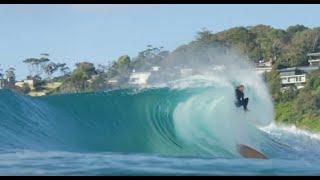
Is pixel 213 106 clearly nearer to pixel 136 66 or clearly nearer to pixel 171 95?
pixel 171 95

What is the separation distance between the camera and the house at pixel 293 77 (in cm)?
1913

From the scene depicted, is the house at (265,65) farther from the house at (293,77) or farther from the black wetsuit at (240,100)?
the black wetsuit at (240,100)

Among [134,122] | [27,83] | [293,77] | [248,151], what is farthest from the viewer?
[293,77]

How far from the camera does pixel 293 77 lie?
2012 centimetres

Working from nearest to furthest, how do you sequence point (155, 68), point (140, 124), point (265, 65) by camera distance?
point (140, 124) → point (155, 68) → point (265, 65)

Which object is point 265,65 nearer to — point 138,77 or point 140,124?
point 138,77

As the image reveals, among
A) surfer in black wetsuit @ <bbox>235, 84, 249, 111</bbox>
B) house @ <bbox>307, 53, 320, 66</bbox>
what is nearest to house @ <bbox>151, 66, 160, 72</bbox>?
surfer in black wetsuit @ <bbox>235, 84, 249, 111</bbox>

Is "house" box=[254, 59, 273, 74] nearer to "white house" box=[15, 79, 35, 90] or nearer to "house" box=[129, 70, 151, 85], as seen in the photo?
"house" box=[129, 70, 151, 85]

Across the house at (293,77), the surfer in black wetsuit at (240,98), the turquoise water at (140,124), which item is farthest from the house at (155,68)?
the surfer in black wetsuit at (240,98)

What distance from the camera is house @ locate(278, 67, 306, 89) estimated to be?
19134 mm

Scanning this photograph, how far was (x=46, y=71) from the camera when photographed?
611 inches

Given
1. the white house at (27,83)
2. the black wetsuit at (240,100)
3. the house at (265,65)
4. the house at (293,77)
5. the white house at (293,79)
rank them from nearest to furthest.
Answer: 1. the black wetsuit at (240,100)
2. the white house at (27,83)
3. the house at (265,65)
4. the house at (293,77)
5. the white house at (293,79)

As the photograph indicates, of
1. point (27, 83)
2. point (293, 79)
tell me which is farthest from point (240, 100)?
point (293, 79)

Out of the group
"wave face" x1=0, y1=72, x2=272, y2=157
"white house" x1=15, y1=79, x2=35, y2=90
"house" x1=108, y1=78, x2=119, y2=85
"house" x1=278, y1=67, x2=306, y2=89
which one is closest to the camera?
"wave face" x1=0, y1=72, x2=272, y2=157
